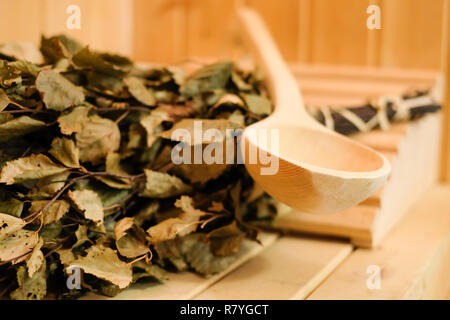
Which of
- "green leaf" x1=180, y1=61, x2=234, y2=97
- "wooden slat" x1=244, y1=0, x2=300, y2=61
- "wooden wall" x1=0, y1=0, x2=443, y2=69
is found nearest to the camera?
"green leaf" x1=180, y1=61, x2=234, y2=97

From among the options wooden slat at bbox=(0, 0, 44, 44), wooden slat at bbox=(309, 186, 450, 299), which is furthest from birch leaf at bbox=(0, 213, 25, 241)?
wooden slat at bbox=(0, 0, 44, 44)

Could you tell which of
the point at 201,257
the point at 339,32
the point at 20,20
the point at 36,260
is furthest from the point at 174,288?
the point at 339,32

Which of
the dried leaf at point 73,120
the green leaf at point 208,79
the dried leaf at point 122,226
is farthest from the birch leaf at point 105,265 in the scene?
the green leaf at point 208,79

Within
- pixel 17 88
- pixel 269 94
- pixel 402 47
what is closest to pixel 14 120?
pixel 17 88

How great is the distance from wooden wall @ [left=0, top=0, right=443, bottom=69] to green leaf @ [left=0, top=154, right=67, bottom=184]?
442mm

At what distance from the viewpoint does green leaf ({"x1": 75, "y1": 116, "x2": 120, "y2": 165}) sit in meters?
0.60

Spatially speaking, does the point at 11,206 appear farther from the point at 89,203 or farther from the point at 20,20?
the point at 20,20

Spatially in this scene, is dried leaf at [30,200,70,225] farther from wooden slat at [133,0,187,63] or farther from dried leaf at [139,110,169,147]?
wooden slat at [133,0,187,63]

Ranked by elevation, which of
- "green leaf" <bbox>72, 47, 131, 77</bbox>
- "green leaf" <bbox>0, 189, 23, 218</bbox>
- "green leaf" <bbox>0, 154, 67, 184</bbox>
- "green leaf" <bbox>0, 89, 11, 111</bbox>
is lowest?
"green leaf" <bbox>0, 189, 23, 218</bbox>

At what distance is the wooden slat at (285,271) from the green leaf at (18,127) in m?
0.26

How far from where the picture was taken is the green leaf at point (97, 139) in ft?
1.98

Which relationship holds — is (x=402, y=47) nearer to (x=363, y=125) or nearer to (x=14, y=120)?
(x=363, y=125)

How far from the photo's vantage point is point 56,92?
58cm
